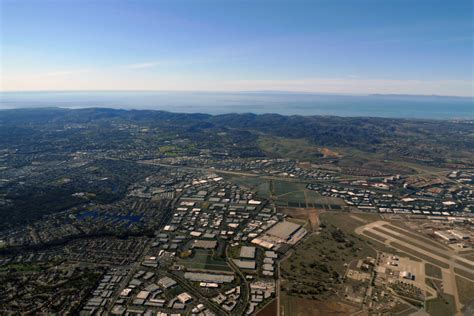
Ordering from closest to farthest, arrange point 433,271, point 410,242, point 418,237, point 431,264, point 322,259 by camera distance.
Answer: point 433,271 → point 431,264 → point 322,259 → point 410,242 → point 418,237

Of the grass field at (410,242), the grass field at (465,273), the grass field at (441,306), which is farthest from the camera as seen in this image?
the grass field at (410,242)

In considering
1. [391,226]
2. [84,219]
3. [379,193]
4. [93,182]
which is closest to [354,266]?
→ [391,226]

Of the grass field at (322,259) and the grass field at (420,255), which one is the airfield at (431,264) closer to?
the grass field at (420,255)

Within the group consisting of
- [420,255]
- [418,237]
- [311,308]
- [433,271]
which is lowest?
[311,308]

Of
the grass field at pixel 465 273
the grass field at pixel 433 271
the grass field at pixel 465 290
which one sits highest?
the grass field at pixel 433 271

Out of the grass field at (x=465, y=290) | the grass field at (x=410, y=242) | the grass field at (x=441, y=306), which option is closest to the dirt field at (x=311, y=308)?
the grass field at (x=441, y=306)

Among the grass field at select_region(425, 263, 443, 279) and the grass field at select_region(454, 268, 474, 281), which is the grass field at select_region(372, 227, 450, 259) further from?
the grass field at select_region(425, 263, 443, 279)

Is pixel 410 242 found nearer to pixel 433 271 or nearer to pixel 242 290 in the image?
pixel 433 271

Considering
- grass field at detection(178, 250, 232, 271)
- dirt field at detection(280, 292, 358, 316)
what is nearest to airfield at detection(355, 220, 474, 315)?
dirt field at detection(280, 292, 358, 316)

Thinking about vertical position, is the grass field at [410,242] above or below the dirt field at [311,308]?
above

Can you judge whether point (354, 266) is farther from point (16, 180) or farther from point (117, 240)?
point (16, 180)

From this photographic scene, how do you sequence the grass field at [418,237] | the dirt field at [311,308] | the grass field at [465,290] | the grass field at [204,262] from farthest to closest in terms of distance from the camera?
the grass field at [418,237] < the grass field at [204,262] < the grass field at [465,290] < the dirt field at [311,308]

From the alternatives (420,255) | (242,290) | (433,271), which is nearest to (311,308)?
(242,290)
